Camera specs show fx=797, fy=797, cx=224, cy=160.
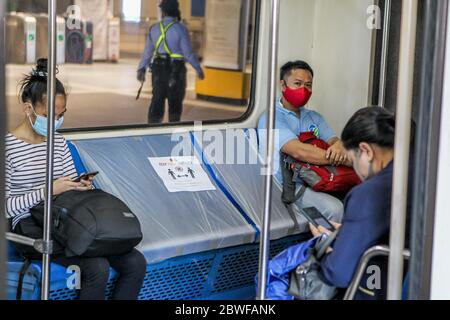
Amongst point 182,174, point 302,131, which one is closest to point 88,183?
point 182,174

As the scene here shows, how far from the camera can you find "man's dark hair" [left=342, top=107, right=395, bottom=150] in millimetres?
2742

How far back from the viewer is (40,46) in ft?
16.3

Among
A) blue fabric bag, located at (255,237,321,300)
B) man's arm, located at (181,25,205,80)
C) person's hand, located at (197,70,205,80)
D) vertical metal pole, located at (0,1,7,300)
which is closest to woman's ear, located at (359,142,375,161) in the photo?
blue fabric bag, located at (255,237,321,300)

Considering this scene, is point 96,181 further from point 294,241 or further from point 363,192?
point 363,192

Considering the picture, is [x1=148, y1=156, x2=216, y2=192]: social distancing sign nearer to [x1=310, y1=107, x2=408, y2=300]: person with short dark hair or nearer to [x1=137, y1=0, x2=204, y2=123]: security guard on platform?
[x1=310, y1=107, x2=408, y2=300]: person with short dark hair

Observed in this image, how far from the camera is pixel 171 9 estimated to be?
6.76 meters

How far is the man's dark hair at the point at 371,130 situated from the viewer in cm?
274

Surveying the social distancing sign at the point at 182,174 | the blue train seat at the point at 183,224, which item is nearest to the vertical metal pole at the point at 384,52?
the blue train seat at the point at 183,224

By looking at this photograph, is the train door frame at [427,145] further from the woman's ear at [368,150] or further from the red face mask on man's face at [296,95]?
the red face mask on man's face at [296,95]

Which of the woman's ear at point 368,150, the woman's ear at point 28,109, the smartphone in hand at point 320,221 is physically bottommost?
the smartphone in hand at point 320,221
